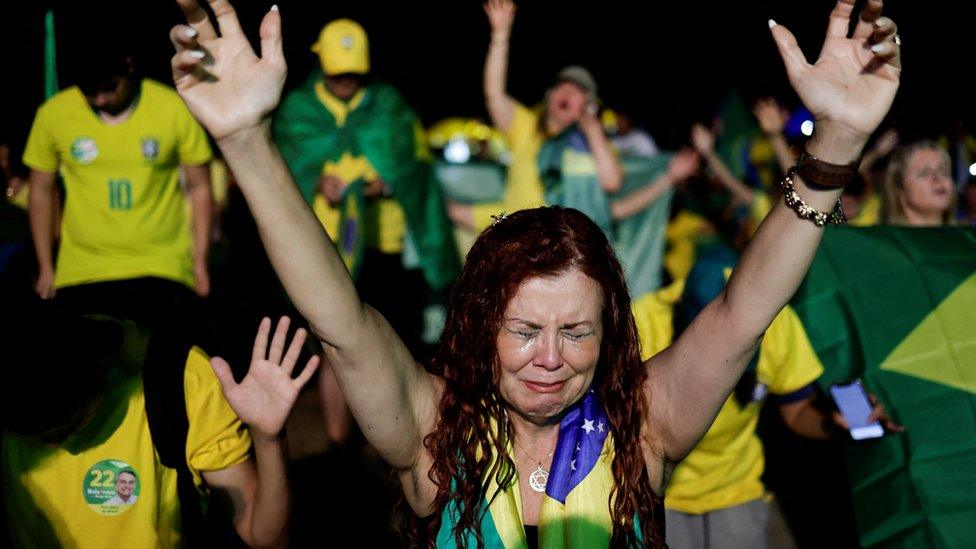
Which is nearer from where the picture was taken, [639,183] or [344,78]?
[344,78]

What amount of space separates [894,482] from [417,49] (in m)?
15.1

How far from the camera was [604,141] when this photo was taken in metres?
7.18

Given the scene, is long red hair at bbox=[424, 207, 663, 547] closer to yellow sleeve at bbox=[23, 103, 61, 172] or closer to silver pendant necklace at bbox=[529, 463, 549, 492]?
silver pendant necklace at bbox=[529, 463, 549, 492]

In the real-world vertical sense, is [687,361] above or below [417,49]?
below

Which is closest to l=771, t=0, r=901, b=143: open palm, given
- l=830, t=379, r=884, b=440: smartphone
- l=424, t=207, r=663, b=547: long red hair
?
l=424, t=207, r=663, b=547: long red hair

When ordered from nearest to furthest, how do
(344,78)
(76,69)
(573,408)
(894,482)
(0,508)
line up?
(573,408), (0,508), (894,482), (76,69), (344,78)

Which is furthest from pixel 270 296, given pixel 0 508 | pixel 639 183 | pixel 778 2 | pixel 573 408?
pixel 778 2

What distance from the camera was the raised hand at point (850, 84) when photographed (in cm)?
233

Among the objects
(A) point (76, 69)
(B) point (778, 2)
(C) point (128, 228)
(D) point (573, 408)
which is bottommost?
(D) point (573, 408)

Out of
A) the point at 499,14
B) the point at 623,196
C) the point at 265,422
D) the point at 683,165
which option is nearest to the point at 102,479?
the point at 265,422

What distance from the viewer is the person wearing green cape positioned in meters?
6.10

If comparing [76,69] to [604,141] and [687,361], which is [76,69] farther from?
[604,141]

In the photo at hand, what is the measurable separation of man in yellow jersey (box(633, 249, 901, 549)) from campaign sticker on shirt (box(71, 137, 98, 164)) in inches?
98.7

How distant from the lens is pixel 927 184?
16.7 ft
